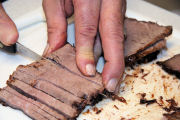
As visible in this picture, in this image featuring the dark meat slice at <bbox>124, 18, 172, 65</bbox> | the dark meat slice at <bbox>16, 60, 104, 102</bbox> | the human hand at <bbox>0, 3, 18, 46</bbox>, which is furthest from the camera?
the dark meat slice at <bbox>124, 18, 172, 65</bbox>

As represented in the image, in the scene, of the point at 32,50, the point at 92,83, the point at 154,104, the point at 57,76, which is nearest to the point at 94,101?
the point at 92,83

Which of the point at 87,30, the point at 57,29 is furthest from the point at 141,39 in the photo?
the point at 57,29

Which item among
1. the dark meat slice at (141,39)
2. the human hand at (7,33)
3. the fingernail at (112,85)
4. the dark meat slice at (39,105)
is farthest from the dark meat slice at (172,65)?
the human hand at (7,33)

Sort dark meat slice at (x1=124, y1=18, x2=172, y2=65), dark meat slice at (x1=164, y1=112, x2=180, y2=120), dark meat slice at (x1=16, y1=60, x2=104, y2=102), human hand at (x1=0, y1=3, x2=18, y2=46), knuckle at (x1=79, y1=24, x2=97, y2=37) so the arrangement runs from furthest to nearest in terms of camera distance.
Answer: dark meat slice at (x1=124, y1=18, x2=172, y2=65) < human hand at (x1=0, y1=3, x2=18, y2=46) < knuckle at (x1=79, y1=24, x2=97, y2=37) < dark meat slice at (x1=16, y1=60, x2=104, y2=102) < dark meat slice at (x1=164, y1=112, x2=180, y2=120)

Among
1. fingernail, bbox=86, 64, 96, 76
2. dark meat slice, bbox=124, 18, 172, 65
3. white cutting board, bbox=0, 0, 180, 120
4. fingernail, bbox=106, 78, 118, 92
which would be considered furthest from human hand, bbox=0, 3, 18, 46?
dark meat slice, bbox=124, 18, 172, 65

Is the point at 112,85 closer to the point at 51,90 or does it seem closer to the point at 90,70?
the point at 90,70

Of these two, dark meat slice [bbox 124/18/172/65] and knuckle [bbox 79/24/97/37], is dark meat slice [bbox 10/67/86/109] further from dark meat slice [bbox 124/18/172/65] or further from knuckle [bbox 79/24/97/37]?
dark meat slice [bbox 124/18/172/65]

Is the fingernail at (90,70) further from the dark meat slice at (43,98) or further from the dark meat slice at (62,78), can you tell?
the dark meat slice at (43,98)
